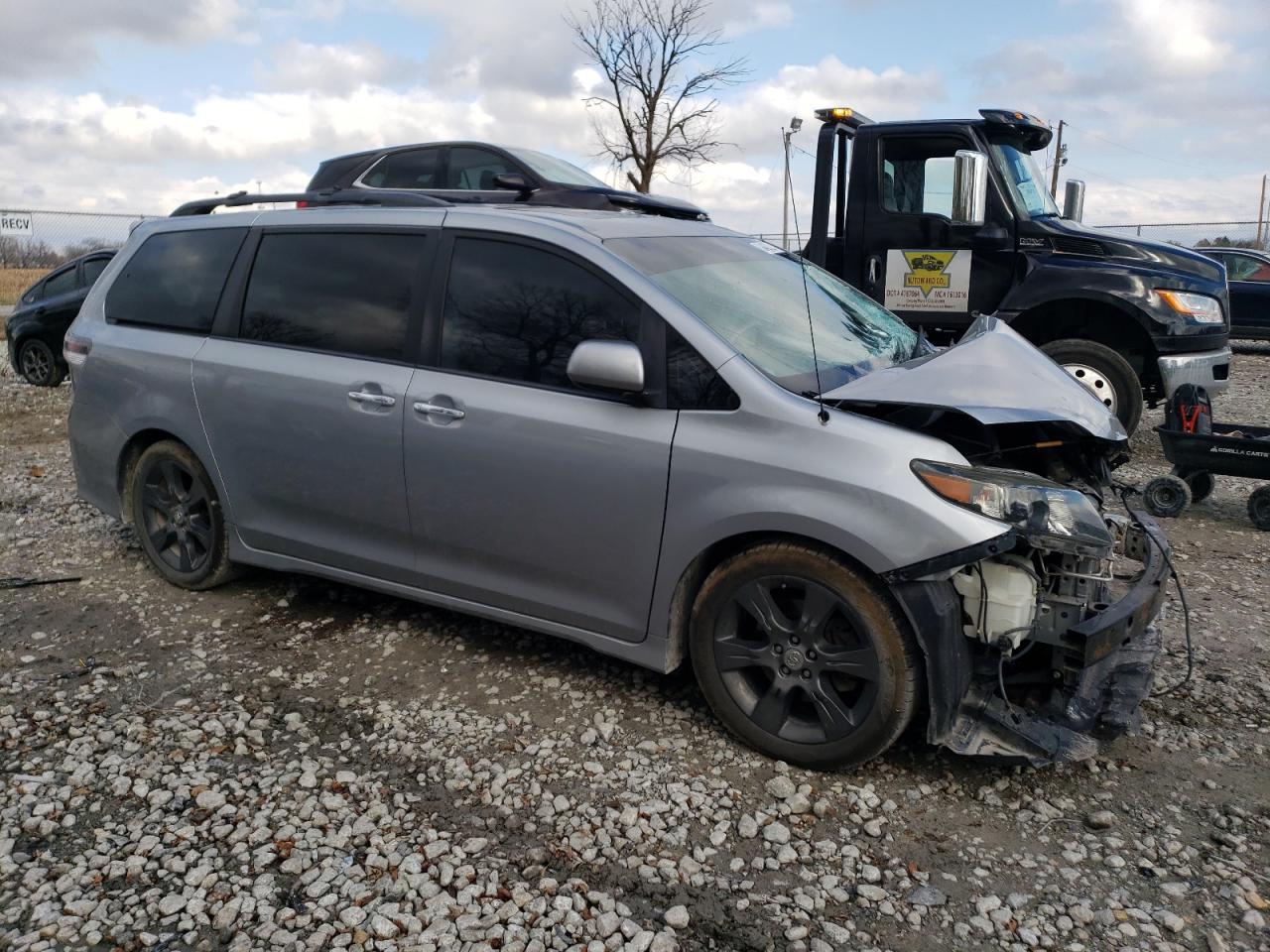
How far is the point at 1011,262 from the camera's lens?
25.1ft

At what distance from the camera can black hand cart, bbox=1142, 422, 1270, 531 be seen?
6.04 m

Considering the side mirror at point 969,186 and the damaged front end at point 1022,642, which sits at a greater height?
the side mirror at point 969,186

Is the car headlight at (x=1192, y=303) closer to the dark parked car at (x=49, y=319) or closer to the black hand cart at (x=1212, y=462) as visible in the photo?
the black hand cart at (x=1212, y=462)

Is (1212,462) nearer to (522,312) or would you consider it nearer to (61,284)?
(522,312)

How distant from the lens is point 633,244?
3779mm

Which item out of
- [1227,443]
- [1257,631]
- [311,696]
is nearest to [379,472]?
[311,696]

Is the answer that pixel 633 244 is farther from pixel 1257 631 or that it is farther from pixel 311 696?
pixel 1257 631

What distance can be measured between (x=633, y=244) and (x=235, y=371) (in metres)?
1.92

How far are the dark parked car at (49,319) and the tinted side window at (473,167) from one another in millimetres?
6286

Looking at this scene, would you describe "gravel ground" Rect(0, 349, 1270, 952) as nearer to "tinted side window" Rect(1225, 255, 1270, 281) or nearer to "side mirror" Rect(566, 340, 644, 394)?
"side mirror" Rect(566, 340, 644, 394)

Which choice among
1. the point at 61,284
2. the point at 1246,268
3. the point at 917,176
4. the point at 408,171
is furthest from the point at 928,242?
the point at 61,284

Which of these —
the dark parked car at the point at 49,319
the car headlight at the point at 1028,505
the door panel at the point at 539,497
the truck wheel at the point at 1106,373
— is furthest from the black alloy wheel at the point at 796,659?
the dark parked car at the point at 49,319

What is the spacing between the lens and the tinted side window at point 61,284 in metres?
13.0

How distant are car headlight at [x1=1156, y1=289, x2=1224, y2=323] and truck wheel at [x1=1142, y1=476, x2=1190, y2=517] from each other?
5.43 ft
